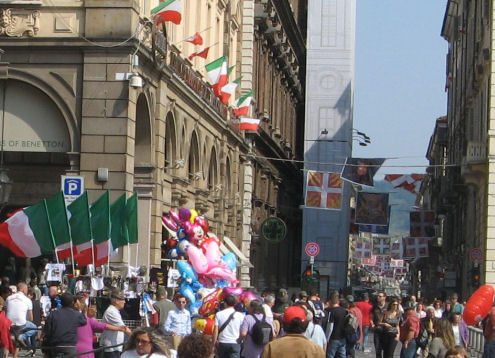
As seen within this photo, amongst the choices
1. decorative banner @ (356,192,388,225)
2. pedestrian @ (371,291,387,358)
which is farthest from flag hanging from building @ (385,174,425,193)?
pedestrian @ (371,291,387,358)

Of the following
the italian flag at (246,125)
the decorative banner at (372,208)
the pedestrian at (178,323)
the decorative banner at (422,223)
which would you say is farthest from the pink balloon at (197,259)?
the decorative banner at (422,223)

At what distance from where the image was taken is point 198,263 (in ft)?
76.5

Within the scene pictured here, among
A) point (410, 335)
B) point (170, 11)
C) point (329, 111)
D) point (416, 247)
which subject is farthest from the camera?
point (329, 111)

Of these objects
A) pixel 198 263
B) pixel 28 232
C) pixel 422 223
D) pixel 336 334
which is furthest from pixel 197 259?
pixel 422 223

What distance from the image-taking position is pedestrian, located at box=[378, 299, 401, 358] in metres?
23.6

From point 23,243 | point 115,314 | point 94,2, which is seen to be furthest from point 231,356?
point 94,2

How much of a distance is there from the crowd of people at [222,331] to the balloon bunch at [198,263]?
2.70 feet

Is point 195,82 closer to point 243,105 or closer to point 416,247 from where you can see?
point 243,105

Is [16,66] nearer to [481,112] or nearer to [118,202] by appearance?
[118,202]

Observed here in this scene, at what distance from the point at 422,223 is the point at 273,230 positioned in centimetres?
1501

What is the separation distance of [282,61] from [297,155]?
16188 mm

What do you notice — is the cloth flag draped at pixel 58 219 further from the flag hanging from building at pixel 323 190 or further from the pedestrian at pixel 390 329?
the flag hanging from building at pixel 323 190

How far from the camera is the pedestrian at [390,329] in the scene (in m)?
23.6

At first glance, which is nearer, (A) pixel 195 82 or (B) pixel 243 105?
(A) pixel 195 82
